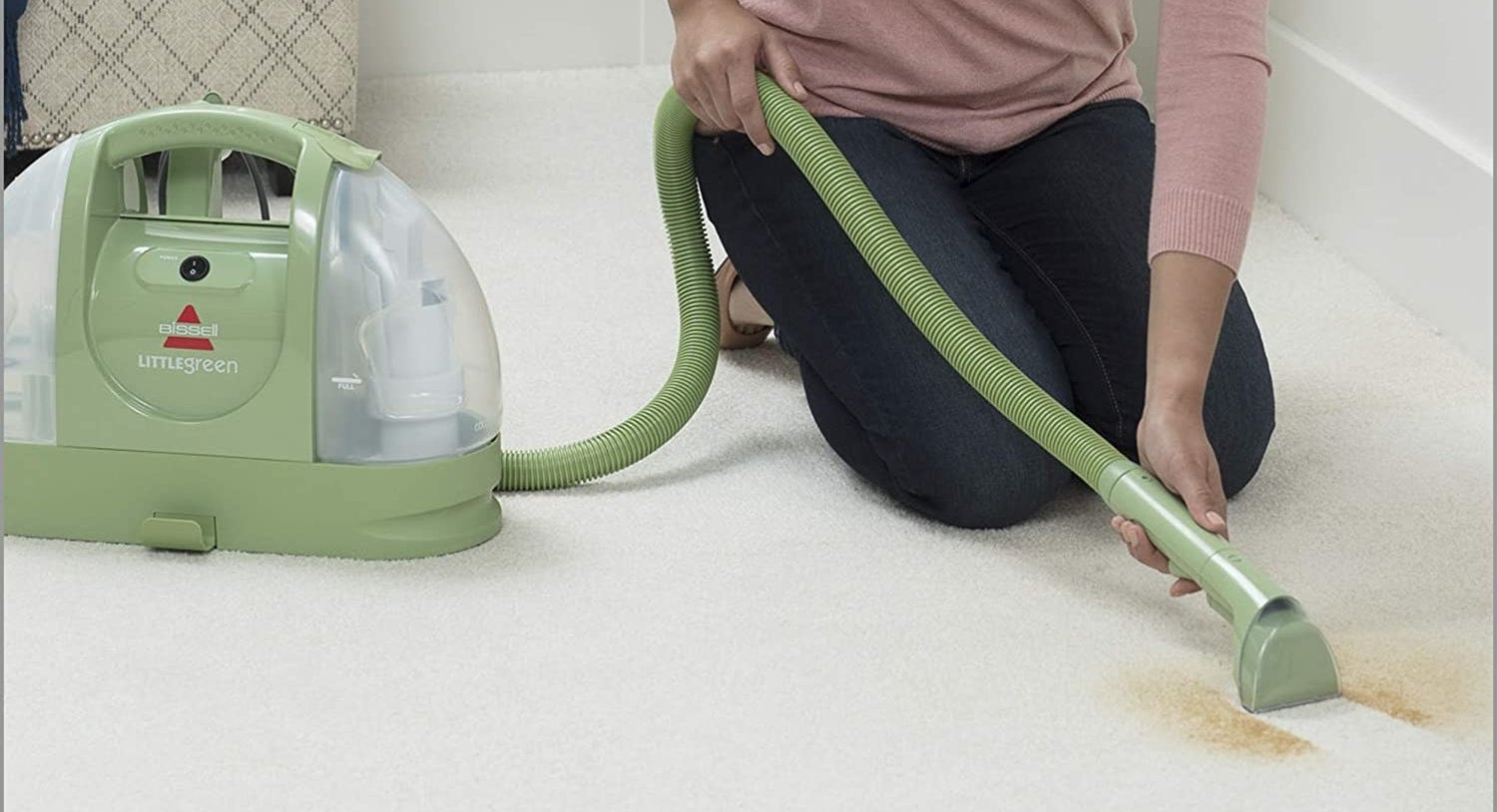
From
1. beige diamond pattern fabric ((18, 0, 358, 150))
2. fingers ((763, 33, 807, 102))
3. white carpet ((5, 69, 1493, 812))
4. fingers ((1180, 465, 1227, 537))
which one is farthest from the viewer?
beige diamond pattern fabric ((18, 0, 358, 150))

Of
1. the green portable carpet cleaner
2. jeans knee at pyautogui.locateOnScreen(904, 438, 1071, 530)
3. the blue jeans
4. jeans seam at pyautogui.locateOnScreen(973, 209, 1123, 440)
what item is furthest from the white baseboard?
the green portable carpet cleaner

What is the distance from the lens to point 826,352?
1.62 metres

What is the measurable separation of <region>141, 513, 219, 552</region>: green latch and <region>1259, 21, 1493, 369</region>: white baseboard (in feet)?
4.25

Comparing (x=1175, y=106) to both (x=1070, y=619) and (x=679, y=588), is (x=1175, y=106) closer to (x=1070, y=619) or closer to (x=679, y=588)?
(x=1070, y=619)

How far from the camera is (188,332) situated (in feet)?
4.69

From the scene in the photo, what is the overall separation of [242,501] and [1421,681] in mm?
882

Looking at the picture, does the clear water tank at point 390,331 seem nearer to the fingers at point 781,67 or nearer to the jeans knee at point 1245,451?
the fingers at point 781,67

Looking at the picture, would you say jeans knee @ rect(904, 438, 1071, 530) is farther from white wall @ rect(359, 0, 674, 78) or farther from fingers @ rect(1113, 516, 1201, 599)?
white wall @ rect(359, 0, 674, 78)

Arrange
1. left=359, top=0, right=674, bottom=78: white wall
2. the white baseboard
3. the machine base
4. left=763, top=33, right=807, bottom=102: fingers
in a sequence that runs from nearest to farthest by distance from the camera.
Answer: the machine base < left=763, top=33, right=807, bottom=102: fingers < the white baseboard < left=359, top=0, right=674, bottom=78: white wall

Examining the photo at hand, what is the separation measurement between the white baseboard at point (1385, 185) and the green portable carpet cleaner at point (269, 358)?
0.80m

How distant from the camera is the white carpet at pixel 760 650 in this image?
1.22 meters

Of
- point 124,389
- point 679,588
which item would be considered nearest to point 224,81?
point 124,389

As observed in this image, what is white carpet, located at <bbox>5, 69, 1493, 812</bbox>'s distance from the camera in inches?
47.9

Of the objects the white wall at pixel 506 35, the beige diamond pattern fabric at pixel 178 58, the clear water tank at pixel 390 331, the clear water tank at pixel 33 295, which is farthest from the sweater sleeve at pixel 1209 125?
the white wall at pixel 506 35
